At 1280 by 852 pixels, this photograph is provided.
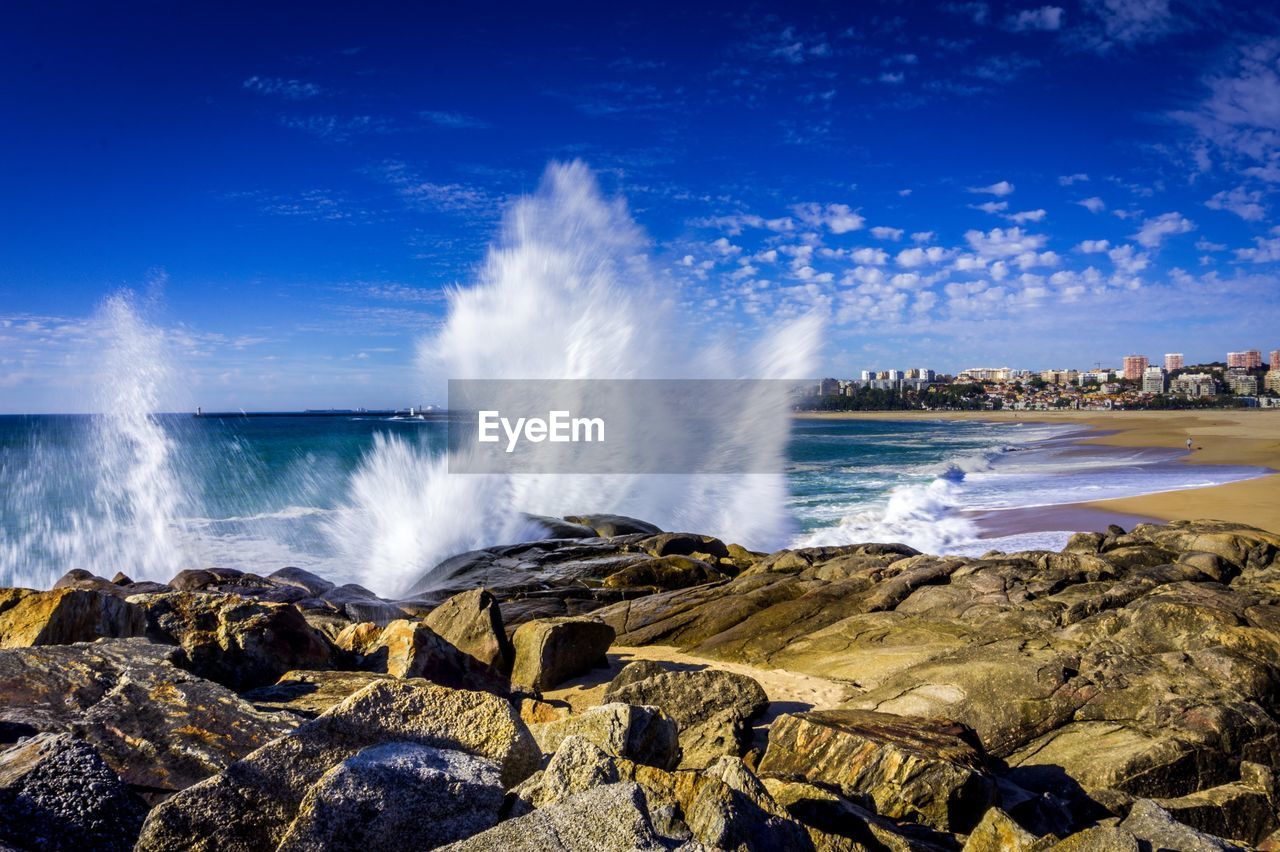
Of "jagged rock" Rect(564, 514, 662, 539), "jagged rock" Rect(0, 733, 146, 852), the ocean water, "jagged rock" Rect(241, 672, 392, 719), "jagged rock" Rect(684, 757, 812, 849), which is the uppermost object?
"jagged rock" Rect(0, 733, 146, 852)

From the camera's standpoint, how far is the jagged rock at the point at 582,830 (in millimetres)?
2242

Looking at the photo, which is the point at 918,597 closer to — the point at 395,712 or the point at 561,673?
the point at 561,673

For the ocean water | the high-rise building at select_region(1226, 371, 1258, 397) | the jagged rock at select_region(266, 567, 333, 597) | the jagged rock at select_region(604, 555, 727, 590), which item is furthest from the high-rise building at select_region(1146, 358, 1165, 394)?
the jagged rock at select_region(266, 567, 333, 597)

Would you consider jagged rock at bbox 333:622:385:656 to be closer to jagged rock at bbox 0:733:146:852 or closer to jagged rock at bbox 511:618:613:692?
jagged rock at bbox 511:618:613:692

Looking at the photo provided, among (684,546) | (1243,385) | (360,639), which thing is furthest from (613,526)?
(1243,385)

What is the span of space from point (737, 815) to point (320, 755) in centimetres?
158

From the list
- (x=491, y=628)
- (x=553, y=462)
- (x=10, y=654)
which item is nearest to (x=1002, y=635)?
(x=491, y=628)

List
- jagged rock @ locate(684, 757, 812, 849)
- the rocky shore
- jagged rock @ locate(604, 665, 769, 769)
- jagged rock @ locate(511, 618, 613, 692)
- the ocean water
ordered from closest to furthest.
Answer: the rocky shore < jagged rock @ locate(684, 757, 812, 849) < jagged rock @ locate(604, 665, 769, 769) < jagged rock @ locate(511, 618, 613, 692) < the ocean water

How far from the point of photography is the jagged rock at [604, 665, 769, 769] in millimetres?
5254

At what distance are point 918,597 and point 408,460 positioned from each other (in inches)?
795

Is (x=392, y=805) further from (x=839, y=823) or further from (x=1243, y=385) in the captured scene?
(x=1243, y=385)

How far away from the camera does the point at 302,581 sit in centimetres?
1277

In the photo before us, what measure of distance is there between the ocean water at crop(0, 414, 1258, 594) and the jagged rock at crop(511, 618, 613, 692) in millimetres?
8957

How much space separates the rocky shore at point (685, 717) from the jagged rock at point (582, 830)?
0.01m
